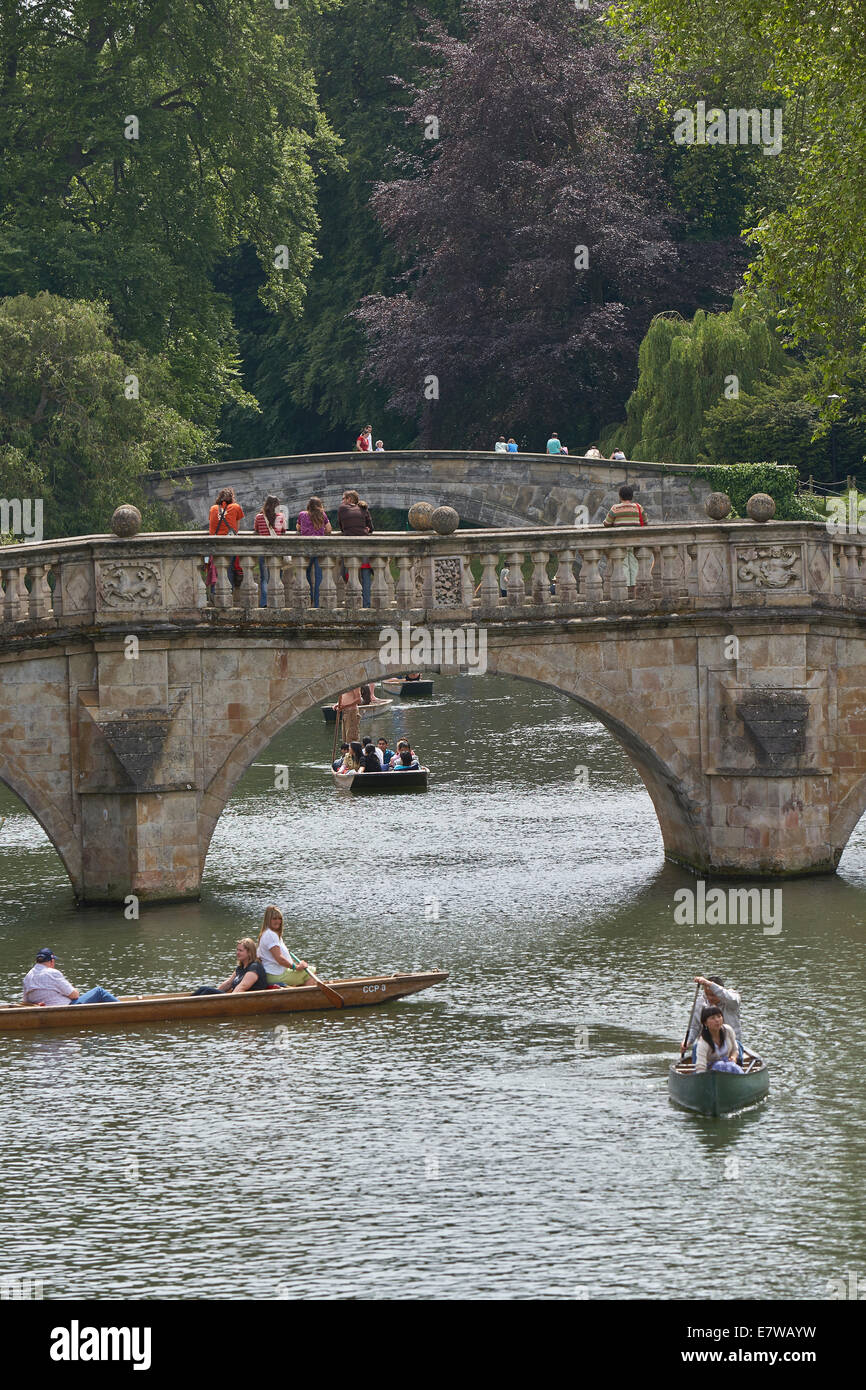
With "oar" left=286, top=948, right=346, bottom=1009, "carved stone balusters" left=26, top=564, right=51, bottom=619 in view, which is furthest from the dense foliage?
"oar" left=286, top=948, right=346, bottom=1009

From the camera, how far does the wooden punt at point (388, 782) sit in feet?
120

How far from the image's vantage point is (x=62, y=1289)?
15391 millimetres

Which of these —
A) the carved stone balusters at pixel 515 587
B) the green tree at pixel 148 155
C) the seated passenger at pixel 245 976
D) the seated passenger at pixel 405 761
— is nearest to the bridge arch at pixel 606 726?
the carved stone balusters at pixel 515 587

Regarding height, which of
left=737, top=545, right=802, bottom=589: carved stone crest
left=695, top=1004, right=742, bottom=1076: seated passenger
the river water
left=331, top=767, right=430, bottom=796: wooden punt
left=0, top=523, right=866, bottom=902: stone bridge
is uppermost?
left=737, top=545, right=802, bottom=589: carved stone crest

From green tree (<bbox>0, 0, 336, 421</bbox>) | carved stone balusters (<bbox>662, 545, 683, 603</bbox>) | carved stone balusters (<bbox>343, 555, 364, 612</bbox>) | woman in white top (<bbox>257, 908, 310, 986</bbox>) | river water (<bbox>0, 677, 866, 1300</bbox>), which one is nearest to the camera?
river water (<bbox>0, 677, 866, 1300</bbox>)

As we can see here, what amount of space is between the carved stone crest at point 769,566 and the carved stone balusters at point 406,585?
3.93m

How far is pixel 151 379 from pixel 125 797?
87.2 feet

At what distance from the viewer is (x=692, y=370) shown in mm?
53156

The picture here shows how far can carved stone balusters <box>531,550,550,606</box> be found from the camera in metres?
26.6

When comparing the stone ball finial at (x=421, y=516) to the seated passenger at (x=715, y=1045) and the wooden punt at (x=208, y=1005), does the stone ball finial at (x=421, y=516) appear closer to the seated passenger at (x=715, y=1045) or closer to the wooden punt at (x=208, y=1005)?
the wooden punt at (x=208, y=1005)

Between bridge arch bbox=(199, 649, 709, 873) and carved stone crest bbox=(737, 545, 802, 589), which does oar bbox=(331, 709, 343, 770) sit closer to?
bridge arch bbox=(199, 649, 709, 873)

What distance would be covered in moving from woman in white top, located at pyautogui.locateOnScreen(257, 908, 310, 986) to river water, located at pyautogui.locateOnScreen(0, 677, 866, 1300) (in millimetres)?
425

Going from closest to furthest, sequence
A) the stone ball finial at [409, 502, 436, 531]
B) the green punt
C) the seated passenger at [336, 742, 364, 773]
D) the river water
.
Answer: the river water, the green punt, the stone ball finial at [409, 502, 436, 531], the seated passenger at [336, 742, 364, 773]

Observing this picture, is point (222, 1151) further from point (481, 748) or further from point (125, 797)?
point (481, 748)
